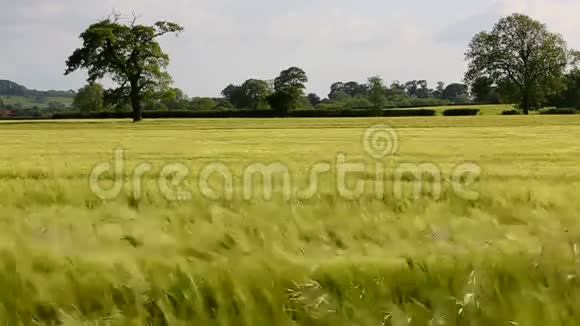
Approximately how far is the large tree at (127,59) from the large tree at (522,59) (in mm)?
32051

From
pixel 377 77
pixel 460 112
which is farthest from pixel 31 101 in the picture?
pixel 460 112

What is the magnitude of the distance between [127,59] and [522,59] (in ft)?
130

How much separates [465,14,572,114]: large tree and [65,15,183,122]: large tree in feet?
105

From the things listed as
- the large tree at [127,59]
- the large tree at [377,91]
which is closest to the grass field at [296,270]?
the large tree at [127,59]

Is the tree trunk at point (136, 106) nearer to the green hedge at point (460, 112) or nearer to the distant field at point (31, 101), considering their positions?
the green hedge at point (460, 112)

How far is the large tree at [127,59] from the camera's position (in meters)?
49.1

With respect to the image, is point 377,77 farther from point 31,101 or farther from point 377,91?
point 31,101

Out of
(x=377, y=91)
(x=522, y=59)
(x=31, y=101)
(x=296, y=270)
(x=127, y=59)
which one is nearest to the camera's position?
(x=296, y=270)

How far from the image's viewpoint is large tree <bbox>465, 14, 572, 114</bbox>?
208ft

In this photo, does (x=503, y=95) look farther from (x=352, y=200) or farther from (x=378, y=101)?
(x=352, y=200)

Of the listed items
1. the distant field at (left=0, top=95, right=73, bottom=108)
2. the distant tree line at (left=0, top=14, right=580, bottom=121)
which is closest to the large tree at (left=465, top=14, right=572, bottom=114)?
the distant tree line at (left=0, top=14, right=580, bottom=121)

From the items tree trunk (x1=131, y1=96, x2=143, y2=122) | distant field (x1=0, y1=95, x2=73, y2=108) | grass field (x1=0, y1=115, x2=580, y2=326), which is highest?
grass field (x1=0, y1=115, x2=580, y2=326)

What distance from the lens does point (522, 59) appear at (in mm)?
64750

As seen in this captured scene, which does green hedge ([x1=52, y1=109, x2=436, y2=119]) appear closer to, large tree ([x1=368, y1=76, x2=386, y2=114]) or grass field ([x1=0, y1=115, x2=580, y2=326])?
large tree ([x1=368, y1=76, x2=386, y2=114])
